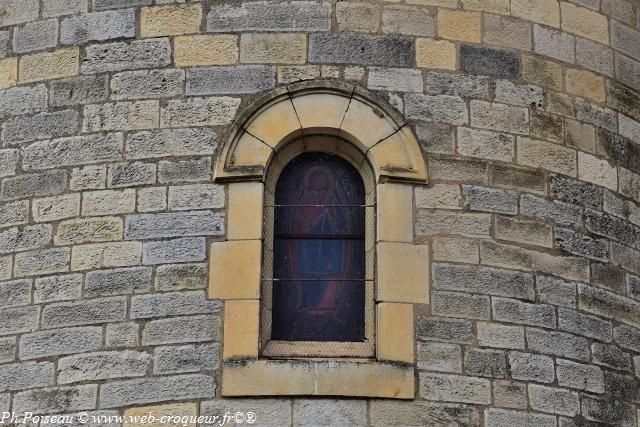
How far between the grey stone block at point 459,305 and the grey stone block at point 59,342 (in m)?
2.12

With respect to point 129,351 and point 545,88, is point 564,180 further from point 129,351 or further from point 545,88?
point 129,351

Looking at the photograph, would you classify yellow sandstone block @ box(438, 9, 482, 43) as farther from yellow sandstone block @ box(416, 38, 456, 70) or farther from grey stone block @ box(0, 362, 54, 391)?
grey stone block @ box(0, 362, 54, 391)

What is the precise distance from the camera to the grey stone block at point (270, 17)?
440 inches

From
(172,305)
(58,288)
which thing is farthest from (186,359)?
(58,288)

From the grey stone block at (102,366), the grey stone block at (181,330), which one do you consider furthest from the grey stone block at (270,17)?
the grey stone block at (102,366)

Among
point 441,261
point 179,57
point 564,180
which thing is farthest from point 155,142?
point 564,180

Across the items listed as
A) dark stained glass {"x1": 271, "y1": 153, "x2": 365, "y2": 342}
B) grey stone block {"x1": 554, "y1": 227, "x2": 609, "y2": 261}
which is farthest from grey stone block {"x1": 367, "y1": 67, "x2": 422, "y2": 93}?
grey stone block {"x1": 554, "y1": 227, "x2": 609, "y2": 261}

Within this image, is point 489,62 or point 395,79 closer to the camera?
point 395,79

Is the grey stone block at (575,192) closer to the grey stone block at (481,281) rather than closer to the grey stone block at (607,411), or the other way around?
the grey stone block at (481,281)

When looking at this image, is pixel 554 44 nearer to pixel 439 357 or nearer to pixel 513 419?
pixel 439 357

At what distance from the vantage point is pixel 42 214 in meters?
11.0

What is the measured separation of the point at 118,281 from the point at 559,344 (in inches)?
112

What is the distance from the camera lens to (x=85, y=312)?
34.8 ft

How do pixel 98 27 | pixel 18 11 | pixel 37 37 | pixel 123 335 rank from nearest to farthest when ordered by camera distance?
pixel 123 335 → pixel 98 27 → pixel 37 37 → pixel 18 11
